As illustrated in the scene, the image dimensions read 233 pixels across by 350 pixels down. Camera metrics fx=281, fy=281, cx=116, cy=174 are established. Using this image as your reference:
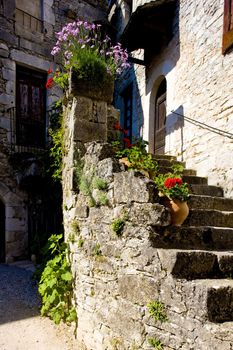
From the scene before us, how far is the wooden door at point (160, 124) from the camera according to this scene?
20.5 ft

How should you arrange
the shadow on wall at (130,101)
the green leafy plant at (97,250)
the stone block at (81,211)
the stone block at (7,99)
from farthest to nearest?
the shadow on wall at (130,101)
the stone block at (7,99)
the stone block at (81,211)
the green leafy plant at (97,250)

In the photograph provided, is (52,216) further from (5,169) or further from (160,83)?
(160,83)

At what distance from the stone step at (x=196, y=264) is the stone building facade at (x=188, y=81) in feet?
6.56

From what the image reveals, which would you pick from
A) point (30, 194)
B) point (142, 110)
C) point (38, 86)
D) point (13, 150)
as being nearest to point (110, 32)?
point (38, 86)

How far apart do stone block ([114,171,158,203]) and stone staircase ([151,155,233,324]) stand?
293mm

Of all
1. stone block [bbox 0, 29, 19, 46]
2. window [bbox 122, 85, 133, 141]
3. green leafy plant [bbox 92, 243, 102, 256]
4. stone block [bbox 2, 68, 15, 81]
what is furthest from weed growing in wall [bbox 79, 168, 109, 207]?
stone block [bbox 0, 29, 19, 46]

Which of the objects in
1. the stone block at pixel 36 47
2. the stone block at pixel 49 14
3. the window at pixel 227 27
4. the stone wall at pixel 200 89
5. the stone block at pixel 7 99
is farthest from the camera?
the stone block at pixel 49 14

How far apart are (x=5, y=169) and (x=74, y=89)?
4446mm

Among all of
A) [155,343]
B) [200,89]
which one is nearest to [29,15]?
[200,89]

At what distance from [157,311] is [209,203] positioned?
1.63 metres

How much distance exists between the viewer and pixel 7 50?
7.37 metres

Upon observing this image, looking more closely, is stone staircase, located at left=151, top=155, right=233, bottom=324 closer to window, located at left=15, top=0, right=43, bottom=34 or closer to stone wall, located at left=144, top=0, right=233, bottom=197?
stone wall, located at left=144, top=0, right=233, bottom=197

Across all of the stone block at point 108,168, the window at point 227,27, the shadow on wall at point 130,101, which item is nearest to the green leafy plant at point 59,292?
the stone block at point 108,168

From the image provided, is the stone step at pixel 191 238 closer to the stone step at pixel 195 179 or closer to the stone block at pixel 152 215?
the stone block at pixel 152 215
